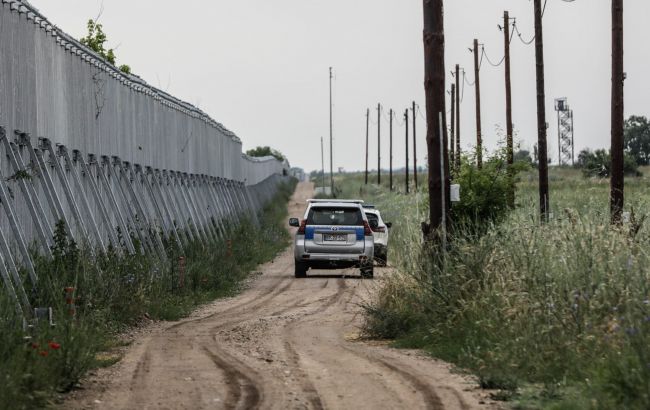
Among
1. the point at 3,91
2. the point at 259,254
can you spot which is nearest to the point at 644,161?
the point at 259,254

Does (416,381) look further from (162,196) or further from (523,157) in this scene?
(523,157)

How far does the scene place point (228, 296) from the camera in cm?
2603

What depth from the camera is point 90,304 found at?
632 inches

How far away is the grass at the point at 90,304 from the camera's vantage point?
1123 centimetres

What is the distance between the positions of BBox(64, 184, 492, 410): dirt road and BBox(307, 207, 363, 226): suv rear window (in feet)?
30.7

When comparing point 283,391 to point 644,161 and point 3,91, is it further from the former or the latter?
point 644,161

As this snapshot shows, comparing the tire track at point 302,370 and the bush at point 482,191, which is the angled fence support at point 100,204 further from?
the bush at point 482,191

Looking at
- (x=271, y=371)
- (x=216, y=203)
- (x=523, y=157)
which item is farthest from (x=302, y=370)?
(x=523, y=157)

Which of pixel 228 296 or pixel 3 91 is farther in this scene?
pixel 228 296

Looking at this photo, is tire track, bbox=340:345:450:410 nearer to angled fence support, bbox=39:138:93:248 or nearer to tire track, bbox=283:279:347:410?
tire track, bbox=283:279:347:410

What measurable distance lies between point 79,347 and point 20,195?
325 inches

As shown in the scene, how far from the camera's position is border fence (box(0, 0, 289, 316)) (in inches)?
728

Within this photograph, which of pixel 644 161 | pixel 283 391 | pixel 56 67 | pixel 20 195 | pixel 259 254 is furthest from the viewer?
pixel 644 161

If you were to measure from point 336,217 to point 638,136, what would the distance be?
343 ft
